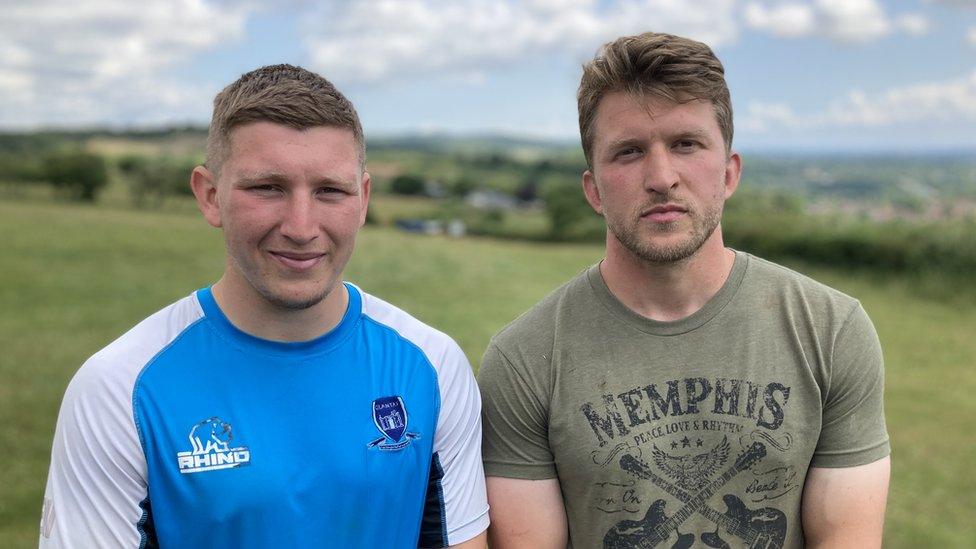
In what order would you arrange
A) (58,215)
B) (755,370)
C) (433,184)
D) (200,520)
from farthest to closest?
(433,184)
(58,215)
(755,370)
(200,520)

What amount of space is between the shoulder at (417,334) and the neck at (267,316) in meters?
0.23

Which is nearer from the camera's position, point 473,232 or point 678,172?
point 678,172

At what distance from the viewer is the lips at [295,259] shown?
2766 mm

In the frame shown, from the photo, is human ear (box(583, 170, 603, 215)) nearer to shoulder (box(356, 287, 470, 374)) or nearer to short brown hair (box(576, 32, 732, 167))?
short brown hair (box(576, 32, 732, 167))

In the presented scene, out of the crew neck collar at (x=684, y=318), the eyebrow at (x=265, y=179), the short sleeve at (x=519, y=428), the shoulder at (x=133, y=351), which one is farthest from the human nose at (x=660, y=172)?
the shoulder at (x=133, y=351)

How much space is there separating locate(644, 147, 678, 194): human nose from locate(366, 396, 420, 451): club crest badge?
1.22m

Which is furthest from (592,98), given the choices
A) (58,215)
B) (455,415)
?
(58,215)

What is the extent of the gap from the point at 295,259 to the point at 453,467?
962 mm

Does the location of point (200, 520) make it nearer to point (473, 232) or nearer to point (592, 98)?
point (592, 98)

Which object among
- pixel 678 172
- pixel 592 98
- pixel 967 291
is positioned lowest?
pixel 967 291

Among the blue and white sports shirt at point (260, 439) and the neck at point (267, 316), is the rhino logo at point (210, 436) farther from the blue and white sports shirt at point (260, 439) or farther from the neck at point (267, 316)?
the neck at point (267, 316)

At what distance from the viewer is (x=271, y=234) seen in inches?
109

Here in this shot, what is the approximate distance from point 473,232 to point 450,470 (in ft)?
112

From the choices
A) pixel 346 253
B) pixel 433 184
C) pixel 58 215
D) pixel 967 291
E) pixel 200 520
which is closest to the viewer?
pixel 200 520
